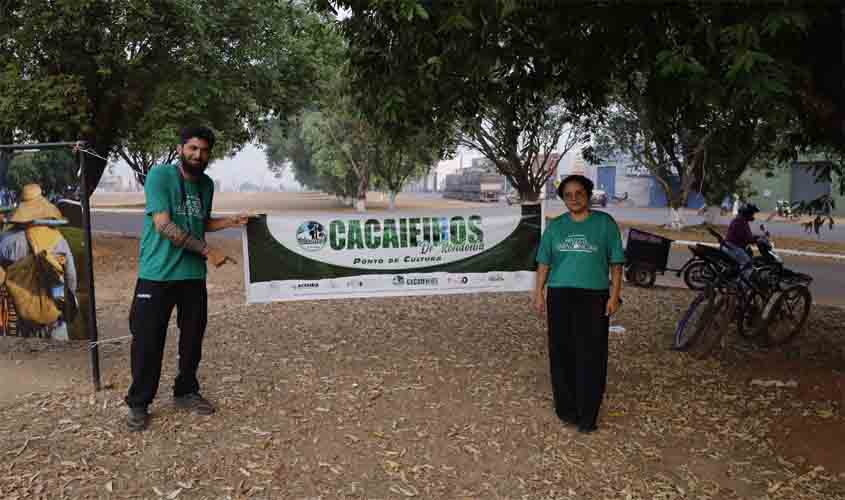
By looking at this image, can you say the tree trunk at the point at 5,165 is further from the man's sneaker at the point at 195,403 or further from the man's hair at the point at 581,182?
the man's hair at the point at 581,182

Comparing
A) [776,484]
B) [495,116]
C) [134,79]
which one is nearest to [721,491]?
[776,484]

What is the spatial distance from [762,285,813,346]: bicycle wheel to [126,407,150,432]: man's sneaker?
Answer: 5.89 m

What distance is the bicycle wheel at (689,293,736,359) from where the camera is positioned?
6238 millimetres

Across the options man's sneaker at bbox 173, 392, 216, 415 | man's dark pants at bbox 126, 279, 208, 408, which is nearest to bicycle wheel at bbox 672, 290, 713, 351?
man's sneaker at bbox 173, 392, 216, 415

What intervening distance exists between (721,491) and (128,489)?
127 inches

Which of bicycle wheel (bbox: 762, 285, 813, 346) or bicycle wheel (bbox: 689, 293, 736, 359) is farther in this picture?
bicycle wheel (bbox: 762, 285, 813, 346)

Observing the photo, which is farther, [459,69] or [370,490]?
[459,69]

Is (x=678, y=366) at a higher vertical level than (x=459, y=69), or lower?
lower

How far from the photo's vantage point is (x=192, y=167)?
4145mm

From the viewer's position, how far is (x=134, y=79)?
45.3 feet

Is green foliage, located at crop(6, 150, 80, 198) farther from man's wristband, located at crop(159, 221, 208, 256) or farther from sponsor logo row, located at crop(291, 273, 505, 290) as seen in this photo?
sponsor logo row, located at crop(291, 273, 505, 290)

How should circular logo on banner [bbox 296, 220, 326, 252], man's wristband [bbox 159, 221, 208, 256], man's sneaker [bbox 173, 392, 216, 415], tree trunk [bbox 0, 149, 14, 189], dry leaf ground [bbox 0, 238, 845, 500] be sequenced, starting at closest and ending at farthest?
dry leaf ground [bbox 0, 238, 845, 500], man's wristband [bbox 159, 221, 208, 256], man's sneaker [bbox 173, 392, 216, 415], tree trunk [bbox 0, 149, 14, 189], circular logo on banner [bbox 296, 220, 326, 252]

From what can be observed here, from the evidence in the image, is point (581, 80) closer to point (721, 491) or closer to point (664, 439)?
point (664, 439)

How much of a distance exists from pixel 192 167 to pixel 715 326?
5038 mm
